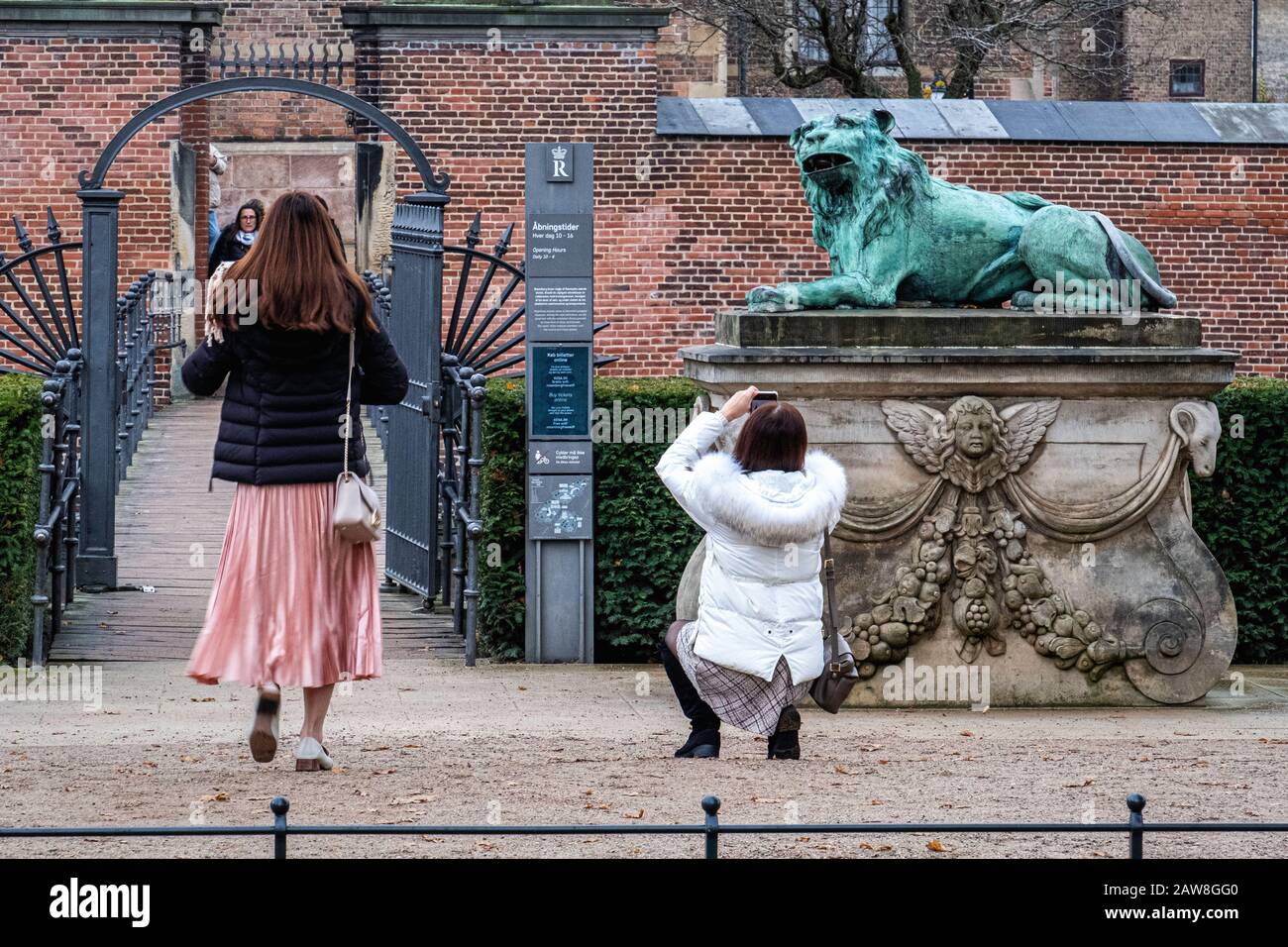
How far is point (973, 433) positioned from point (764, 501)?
6.35 feet

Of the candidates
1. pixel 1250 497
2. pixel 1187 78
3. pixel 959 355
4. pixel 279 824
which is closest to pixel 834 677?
pixel 959 355

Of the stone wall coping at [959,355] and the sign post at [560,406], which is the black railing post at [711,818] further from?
the sign post at [560,406]

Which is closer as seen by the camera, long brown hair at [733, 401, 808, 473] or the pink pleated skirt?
the pink pleated skirt

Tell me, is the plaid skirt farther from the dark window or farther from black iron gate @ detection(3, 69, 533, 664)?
the dark window

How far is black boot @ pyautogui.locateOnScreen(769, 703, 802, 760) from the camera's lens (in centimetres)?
684

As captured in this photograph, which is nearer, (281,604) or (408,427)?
(281,604)

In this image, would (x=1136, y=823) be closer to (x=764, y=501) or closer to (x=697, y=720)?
(x=764, y=501)

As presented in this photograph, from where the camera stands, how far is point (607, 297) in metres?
17.9

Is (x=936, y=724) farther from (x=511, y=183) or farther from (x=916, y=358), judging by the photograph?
(x=511, y=183)

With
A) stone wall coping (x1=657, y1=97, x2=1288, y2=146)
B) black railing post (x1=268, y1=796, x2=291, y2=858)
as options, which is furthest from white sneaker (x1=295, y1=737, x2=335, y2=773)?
stone wall coping (x1=657, y1=97, x2=1288, y2=146)

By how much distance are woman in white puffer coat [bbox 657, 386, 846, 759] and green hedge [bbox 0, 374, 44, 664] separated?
352 cm

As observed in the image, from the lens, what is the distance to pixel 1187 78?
38.7 m

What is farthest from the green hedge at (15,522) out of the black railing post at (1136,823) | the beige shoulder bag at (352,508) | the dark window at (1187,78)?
the dark window at (1187,78)
